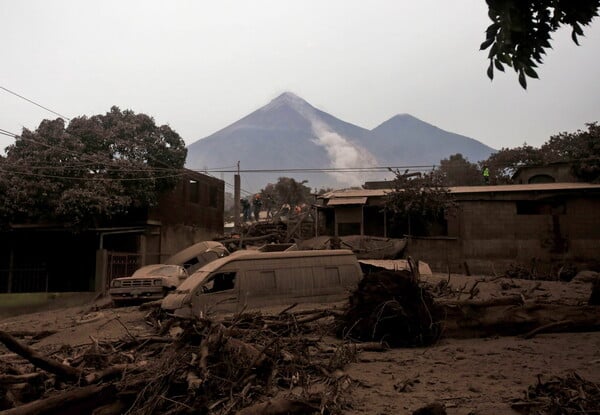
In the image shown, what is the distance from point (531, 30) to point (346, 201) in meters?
21.1

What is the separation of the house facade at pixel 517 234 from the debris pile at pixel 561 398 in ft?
59.6

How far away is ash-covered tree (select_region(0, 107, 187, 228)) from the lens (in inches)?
774

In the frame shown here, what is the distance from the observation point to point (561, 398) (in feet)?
16.1

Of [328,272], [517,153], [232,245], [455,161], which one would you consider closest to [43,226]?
[232,245]

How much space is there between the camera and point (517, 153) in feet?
144

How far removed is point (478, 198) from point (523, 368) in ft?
62.1

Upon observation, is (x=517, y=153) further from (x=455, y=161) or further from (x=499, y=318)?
(x=499, y=318)

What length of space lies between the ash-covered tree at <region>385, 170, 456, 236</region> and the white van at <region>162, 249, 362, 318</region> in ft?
36.2

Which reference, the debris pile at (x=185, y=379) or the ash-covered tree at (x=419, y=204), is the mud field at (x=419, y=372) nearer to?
the debris pile at (x=185, y=379)

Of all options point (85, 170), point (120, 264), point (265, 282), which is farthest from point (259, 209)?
point (265, 282)

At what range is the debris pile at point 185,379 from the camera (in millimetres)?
4559

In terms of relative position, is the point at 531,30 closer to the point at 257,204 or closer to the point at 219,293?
the point at 219,293

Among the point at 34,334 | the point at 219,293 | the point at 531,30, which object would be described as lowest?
the point at 34,334

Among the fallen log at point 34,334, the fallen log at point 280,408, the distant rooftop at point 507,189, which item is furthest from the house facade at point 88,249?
the fallen log at point 280,408
